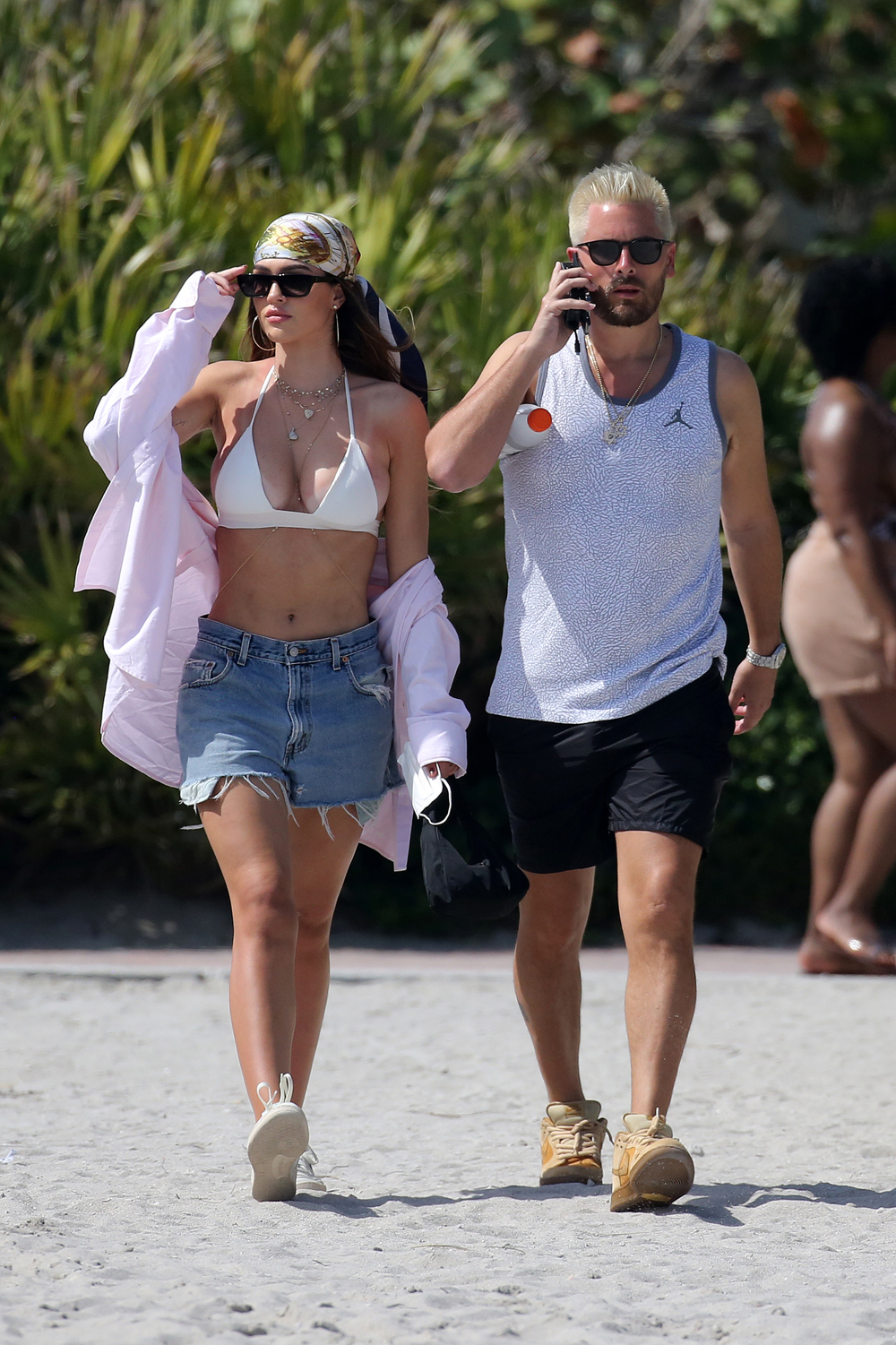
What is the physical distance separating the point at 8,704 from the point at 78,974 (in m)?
1.20

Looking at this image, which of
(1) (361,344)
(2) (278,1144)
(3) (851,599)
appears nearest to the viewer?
(2) (278,1144)

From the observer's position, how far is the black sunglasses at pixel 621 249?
12.1 ft

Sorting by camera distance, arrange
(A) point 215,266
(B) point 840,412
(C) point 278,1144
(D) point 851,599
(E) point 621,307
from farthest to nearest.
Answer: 1. (A) point 215,266
2. (D) point 851,599
3. (B) point 840,412
4. (E) point 621,307
5. (C) point 278,1144

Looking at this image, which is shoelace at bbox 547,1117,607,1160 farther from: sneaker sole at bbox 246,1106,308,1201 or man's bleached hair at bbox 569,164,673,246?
man's bleached hair at bbox 569,164,673,246

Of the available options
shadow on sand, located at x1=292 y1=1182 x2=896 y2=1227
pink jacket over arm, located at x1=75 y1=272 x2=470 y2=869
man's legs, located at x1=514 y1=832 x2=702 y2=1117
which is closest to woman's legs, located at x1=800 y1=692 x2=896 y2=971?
shadow on sand, located at x1=292 y1=1182 x2=896 y2=1227

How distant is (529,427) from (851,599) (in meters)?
2.83

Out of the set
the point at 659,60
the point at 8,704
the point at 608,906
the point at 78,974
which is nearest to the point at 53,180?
the point at 8,704

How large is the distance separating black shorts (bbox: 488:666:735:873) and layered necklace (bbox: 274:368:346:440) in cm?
75

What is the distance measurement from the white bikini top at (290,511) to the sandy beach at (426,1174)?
1346mm

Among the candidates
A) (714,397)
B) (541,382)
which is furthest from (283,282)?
(714,397)

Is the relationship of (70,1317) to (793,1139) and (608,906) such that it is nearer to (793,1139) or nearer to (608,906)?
(793,1139)

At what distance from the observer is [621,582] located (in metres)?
3.71

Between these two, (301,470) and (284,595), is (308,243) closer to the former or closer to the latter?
(301,470)

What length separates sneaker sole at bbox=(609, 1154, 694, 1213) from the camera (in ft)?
11.3
